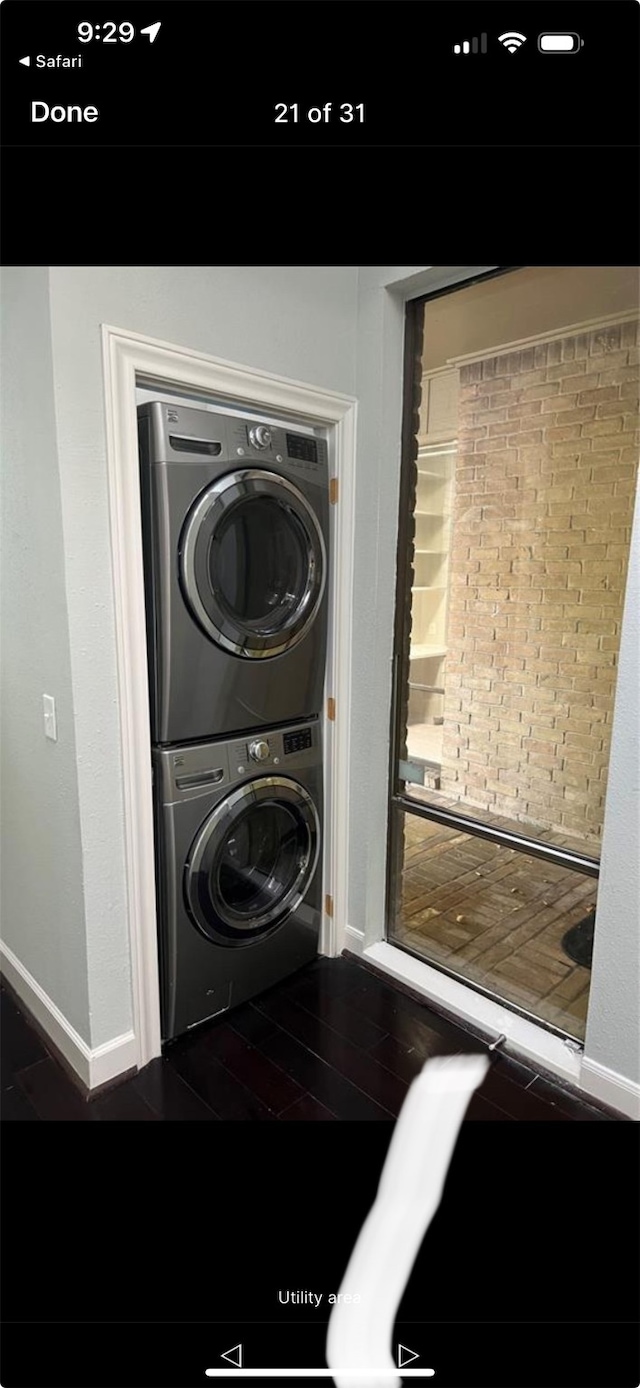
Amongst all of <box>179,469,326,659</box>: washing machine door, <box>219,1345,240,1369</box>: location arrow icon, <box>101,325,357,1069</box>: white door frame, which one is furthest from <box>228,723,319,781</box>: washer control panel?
<box>219,1345,240,1369</box>: location arrow icon

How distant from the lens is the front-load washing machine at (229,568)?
4.96ft

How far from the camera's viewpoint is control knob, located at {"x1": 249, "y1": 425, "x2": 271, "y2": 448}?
1645 mm

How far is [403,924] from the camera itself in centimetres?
228

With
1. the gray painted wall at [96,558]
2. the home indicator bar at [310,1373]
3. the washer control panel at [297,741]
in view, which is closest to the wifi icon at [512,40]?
the gray painted wall at [96,558]

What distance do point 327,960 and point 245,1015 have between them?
1.33 ft

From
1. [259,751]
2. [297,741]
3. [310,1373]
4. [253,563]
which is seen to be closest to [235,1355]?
[310,1373]

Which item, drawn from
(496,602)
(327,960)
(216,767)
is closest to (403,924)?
(327,960)

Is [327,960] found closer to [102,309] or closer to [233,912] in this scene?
[233,912]

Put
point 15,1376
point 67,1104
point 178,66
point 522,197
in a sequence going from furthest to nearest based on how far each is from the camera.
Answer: point 67,1104
point 15,1376
point 522,197
point 178,66

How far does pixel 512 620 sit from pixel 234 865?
3.68 ft

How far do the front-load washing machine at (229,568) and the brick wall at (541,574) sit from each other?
1.66ft

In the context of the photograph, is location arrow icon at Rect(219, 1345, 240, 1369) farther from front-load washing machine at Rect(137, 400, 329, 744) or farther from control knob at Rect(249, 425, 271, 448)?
control knob at Rect(249, 425, 271, 448)

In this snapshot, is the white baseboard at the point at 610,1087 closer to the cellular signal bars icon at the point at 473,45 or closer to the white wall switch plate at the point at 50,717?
the white wall switch plate at the point at 50,717

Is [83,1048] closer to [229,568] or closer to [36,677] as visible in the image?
[36,677]
